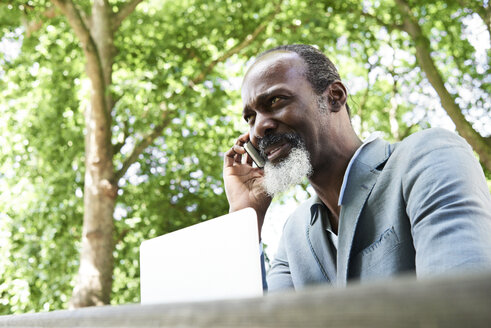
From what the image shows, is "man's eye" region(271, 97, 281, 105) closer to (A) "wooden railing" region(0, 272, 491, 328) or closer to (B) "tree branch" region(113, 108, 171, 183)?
(A) "wooden railing" region(0, 272, 491, 328)

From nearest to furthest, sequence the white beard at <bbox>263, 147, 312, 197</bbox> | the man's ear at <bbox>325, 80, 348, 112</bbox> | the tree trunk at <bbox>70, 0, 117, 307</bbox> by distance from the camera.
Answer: the white beard at <bbox>263, 147, 312, 197</bbox> < the man's ear at <bbox>325, 80, 348, 112</bbox> < the tree trunk at <bbox>70, 0, 117, 307</bbox>

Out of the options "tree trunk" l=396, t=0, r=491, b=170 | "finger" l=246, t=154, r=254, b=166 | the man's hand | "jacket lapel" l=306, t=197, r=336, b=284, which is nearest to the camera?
"jacket lapel" l=306, t=197, r=336, b=284

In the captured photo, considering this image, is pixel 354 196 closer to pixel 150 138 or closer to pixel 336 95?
pixel 336 95

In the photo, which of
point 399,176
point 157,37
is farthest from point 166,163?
point 399,176

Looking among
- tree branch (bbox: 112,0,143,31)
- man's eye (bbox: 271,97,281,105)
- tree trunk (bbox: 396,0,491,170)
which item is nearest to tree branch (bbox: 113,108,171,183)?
tree branch (bbox: 112,0,143,31)

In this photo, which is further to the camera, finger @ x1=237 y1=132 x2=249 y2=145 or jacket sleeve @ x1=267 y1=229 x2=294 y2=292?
finger @ x1=237 y1=132 x2=249 y2=145

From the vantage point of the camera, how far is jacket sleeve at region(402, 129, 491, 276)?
50.7 inches

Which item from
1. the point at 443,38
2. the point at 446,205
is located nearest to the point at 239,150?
the point at 446,205

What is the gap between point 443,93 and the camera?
686cm

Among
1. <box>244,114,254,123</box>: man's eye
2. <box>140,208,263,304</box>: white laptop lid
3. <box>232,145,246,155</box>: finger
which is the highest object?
<box>244,114,254,123</box>: man's eye

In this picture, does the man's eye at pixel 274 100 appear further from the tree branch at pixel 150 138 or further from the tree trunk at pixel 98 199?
the tree branch at pixel 150 138

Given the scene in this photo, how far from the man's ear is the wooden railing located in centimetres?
204

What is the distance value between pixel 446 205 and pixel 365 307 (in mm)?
1158

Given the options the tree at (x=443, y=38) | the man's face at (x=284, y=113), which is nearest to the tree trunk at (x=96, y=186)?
the tree at (x=443, y=38)
